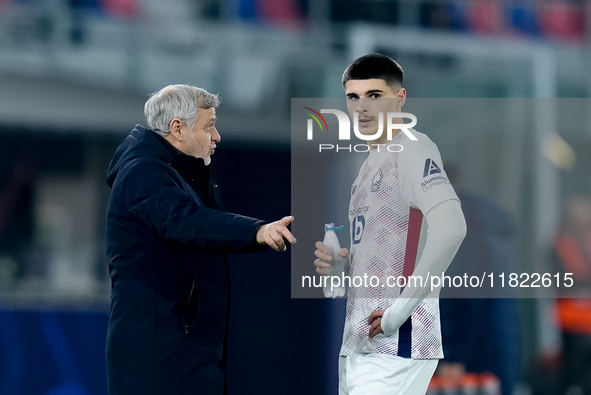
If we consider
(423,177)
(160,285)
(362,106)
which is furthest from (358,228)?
(160,285)

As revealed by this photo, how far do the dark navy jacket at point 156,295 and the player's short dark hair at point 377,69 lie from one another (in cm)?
74

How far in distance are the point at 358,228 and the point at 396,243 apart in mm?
174

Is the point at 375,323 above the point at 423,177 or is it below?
below

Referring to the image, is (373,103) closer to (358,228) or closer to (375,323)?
(358,228)

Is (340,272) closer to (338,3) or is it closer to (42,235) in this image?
(42,235)

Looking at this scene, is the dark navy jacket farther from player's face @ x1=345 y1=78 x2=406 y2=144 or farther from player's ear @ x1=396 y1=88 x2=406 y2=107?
player's ear @ x1=396 y1=88 x2=406 y2=107

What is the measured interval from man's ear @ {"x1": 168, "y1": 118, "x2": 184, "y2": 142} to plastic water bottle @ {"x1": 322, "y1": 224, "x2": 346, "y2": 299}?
60cm

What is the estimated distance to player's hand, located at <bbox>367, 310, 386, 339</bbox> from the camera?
2316 mm

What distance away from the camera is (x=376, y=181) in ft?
8.08

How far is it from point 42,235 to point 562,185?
4852 millimetres

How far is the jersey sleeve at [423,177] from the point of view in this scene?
227 cm

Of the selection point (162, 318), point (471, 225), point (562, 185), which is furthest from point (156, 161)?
point (562, 185)

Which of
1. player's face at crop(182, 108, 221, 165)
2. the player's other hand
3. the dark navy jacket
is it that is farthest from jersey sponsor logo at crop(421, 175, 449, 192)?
player's face at crop(182, 108, 221, 165)

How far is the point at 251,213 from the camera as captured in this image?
4.15 m
